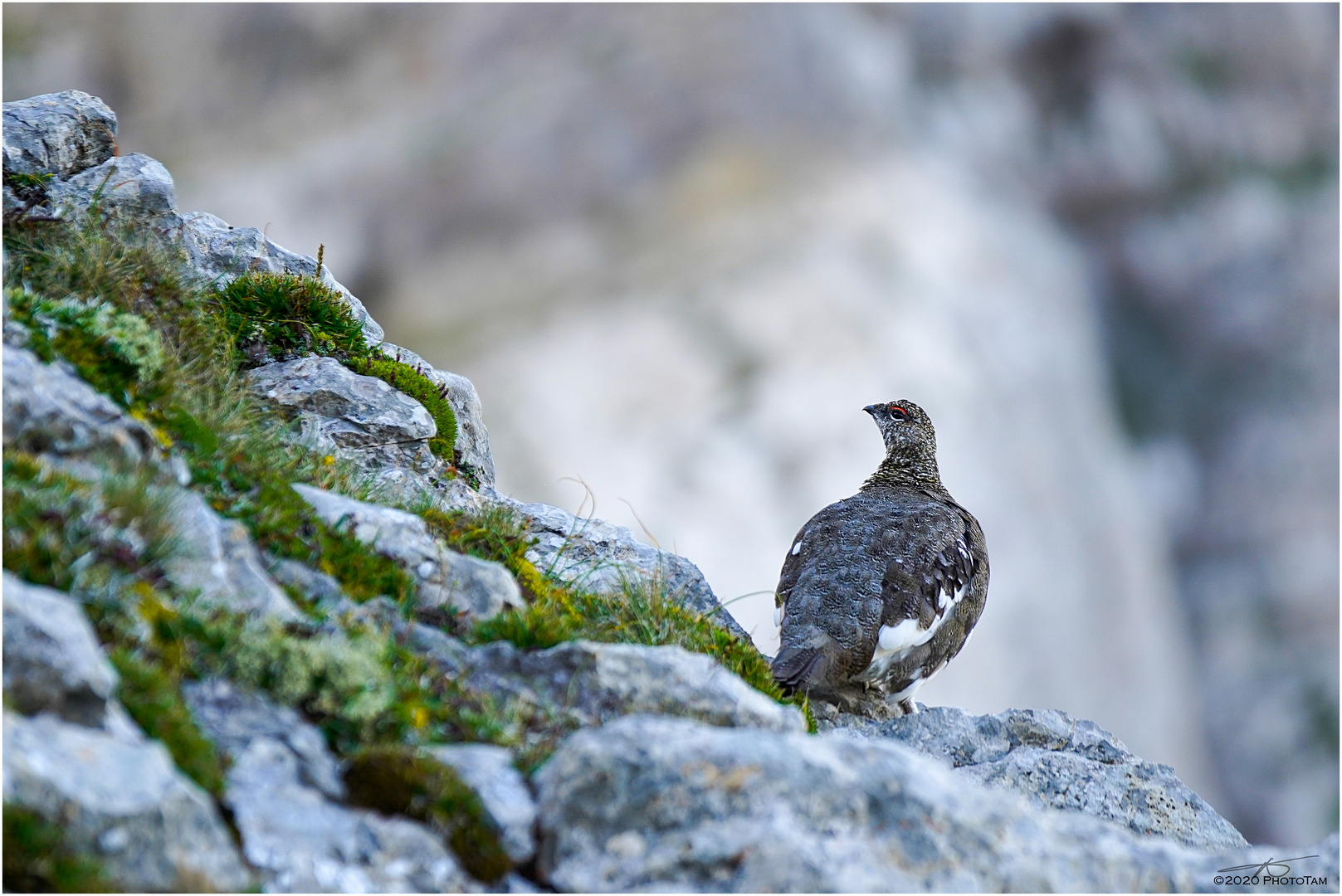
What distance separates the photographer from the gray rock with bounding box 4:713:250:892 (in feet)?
12.2

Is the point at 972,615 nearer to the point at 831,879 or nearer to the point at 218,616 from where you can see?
the point at 831,879

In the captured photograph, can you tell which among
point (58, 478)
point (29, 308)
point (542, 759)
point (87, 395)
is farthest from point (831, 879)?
point (29, 308)

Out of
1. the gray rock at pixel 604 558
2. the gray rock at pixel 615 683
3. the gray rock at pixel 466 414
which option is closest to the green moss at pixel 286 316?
the gray rock at pixel 466 414

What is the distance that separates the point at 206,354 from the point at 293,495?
223 cm

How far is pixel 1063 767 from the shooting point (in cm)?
835

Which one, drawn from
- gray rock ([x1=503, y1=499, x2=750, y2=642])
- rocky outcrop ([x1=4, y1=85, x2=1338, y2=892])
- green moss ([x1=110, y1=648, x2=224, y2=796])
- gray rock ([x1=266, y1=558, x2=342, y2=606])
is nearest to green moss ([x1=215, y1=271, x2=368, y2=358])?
gray rock ([x1=503, y1=499, x2=750, y2=642])

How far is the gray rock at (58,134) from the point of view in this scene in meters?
9.03

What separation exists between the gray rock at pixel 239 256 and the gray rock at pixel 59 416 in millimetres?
4149

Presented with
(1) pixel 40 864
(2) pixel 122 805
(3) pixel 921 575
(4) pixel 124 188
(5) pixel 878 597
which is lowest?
(1) pixel 40 864

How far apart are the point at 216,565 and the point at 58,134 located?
639cm

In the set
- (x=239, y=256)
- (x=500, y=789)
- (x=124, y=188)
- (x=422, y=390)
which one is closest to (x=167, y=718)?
(x=500, y=789)

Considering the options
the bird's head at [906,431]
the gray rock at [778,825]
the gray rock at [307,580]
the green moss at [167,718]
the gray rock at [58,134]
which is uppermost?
the bird's head at [906,431]

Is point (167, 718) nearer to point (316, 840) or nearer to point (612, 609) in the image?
point (316, 840)
